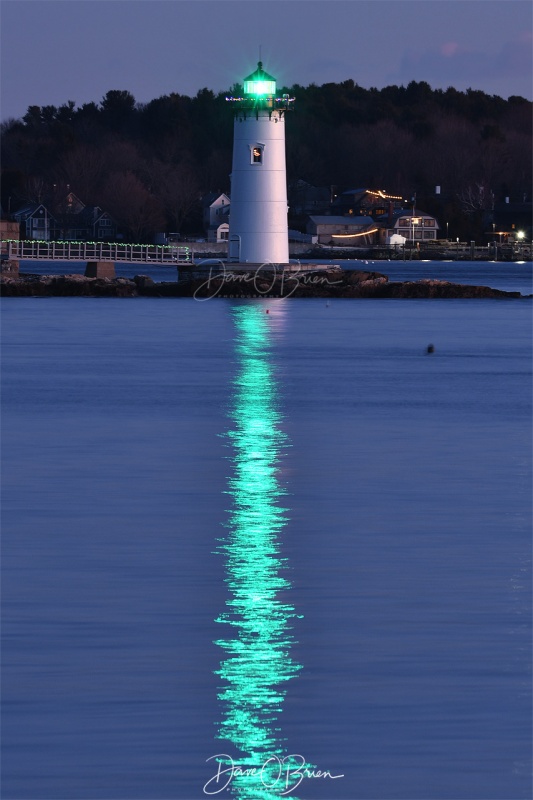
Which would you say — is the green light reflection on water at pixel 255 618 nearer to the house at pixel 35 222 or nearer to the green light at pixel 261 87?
the green light at pixel 261 87

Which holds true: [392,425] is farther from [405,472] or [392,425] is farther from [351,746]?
[351,746]

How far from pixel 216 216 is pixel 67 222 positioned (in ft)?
36.1

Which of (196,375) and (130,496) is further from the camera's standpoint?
(196,375)

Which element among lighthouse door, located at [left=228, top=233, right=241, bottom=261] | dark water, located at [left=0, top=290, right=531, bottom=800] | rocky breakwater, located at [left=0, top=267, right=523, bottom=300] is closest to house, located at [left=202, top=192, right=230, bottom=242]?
rocky breakwater, located at [left=0, top=267, right=523, bottom=300]

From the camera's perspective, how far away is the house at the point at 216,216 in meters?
116

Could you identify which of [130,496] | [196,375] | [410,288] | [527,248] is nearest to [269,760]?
[130,496]

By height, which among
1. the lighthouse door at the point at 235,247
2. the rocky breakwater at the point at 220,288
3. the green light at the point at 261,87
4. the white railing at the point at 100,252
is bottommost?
the rocky breakwater at the point at 220,288

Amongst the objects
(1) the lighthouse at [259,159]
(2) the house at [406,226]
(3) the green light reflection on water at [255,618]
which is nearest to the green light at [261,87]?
(1) the lighthouse at [259,159]

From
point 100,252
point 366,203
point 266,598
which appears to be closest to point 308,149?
point 366,203

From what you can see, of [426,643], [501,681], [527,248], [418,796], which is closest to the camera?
[418,796]

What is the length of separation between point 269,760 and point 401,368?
23.1m

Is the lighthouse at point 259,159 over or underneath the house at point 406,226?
over

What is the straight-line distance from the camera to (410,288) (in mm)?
55438

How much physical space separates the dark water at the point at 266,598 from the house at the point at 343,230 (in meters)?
103
